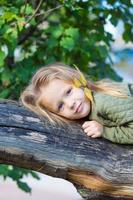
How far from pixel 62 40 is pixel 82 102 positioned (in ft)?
3.26

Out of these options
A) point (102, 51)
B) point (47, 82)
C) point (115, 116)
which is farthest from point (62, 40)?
point (115, 116)

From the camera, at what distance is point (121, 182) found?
321 centimetres

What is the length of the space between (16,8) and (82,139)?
1.20 metres

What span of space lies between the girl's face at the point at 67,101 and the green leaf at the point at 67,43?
0.80 m

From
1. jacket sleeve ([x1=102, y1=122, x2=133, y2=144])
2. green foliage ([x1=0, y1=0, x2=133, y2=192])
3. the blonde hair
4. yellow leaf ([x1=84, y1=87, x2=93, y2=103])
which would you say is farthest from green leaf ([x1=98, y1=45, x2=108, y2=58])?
jacket sleeve ([x1=102, y1=122, x2=133, y2=144])

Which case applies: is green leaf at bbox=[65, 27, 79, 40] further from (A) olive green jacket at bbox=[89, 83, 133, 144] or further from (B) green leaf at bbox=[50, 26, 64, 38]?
(A) olive green jacket at bbox=[89, 83, 133, 144]

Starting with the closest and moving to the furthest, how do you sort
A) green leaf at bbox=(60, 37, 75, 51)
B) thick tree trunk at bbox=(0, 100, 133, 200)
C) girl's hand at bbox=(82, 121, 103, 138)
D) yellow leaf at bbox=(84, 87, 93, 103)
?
thick tree trunk at bbox=(0, 100, 133, 200), girl's hand at bbox=(82, 121, 103, 138), yellow leaf at bbox=(84, 87, 93, 103), green leaf at bbox=(60, 37, 75, 51)

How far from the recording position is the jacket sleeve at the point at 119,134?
10.6 feet

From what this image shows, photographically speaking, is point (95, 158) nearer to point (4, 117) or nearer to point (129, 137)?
point (129, 137)

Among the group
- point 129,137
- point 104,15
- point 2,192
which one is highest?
point 104,15

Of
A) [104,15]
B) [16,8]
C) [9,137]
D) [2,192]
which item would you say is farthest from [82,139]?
[2,192]

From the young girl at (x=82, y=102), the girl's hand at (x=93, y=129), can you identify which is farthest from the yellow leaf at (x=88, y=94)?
the girl's hand at (x=93, y=129)

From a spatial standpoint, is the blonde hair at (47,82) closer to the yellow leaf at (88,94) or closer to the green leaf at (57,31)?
the yellow leaf at (88,94)

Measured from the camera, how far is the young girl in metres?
3.26
